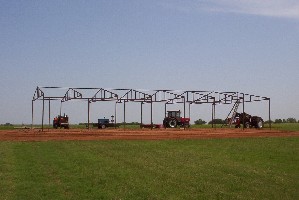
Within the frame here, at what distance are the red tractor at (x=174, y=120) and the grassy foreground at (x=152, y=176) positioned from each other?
37.0 m

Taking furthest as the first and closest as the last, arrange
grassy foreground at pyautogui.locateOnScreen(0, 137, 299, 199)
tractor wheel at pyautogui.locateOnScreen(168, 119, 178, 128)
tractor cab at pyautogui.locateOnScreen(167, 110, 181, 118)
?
1. tractor cab at pyautogui.locateOnScreen(167, 110, 181, 118)
2. tractor wheel at pyautogui.locateOnScreen(168, 119, 178, 128)
3. grassy foreground at pyautogui.locateOnScreen(0, 137, 299, 199)

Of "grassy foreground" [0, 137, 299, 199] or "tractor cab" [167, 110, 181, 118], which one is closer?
"grassy foreground" [0, 137, 299, 199]

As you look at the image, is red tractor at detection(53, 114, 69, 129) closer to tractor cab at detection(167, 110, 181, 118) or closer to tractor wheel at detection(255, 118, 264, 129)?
tractor cab at detection(167, 110, 181, 118)

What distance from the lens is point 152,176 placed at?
1129cm

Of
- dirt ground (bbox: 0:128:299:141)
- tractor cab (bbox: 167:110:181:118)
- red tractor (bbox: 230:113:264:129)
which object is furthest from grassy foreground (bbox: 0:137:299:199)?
tractor cab (bbox: 167:110:181:118)

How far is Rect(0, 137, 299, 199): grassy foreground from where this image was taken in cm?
911

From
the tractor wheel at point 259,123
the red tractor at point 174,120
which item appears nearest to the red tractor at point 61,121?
the red tractor at point 174,120

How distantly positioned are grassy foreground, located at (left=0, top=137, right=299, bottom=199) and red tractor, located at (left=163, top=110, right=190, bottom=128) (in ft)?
121

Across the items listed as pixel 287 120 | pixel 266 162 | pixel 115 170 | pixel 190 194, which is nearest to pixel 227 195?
pixel 190 194

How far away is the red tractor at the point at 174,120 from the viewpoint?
5400cm

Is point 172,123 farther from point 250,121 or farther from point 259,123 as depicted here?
point 259,123

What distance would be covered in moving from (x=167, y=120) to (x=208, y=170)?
42.1 meters

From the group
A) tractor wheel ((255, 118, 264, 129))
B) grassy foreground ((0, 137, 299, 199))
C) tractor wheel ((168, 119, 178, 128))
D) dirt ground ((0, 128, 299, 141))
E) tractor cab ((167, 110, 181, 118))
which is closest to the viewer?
grassy foreground ((0, 137, 299, 199))

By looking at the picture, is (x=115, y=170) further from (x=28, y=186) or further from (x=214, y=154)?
(x=214, y=154)
